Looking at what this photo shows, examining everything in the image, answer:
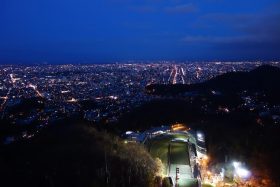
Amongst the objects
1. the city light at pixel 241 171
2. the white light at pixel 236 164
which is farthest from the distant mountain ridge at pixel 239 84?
the city light at pixel 241 171

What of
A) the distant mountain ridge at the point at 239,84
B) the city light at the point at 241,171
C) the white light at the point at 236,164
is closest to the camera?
the city light at the point at 241,171

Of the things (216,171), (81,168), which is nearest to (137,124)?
(216,171)

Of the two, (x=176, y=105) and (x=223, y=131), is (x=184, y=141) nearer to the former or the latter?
(x=223, y=131)

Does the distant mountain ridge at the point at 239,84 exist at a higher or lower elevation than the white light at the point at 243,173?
higher

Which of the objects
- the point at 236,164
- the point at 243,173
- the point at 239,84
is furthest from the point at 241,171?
the point at 239,84

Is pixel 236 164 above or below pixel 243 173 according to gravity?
above

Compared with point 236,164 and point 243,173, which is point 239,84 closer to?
point 236,164

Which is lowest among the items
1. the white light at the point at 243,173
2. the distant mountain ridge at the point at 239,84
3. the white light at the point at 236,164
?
the white light at the point at 243,173

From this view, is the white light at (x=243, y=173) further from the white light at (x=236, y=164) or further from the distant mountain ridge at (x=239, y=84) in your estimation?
the distant mountain ridge at (x=239, y=84)

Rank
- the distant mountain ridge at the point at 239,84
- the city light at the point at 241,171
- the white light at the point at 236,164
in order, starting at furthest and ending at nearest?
the distant mountain ridge at the point at 239,84, the white light at the point at 236,164, the city light at the point at 241,171
